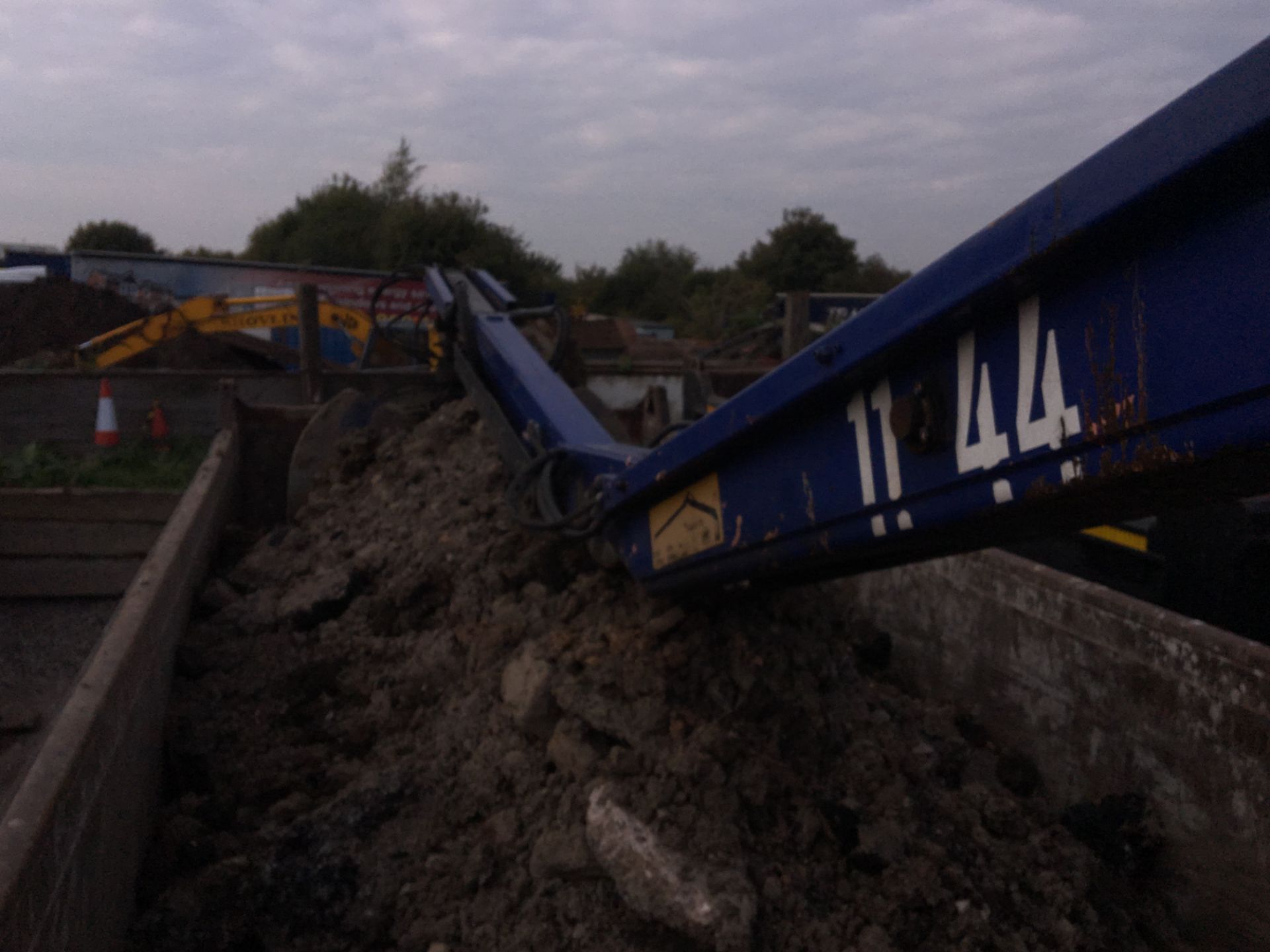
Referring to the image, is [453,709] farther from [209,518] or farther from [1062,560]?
[1062,560]

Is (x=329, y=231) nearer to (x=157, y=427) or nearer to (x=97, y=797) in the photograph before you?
(x=157, y=427)

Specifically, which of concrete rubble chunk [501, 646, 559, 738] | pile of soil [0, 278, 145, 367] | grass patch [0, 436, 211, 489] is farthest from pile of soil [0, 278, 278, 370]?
concrete rubble chunk [501, 646, 559, 738]

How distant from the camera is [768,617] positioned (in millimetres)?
2795

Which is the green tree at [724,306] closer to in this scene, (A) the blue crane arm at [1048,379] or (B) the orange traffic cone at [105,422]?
(B) the orange traffic cone at [105,422]

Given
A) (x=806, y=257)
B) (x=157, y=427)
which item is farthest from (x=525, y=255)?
(x=157, y=427)

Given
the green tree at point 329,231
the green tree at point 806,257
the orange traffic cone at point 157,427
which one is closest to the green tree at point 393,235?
the green tree at point 329,231

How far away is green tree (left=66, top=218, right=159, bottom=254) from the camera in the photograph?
1300 inches

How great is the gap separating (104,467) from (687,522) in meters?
5.28

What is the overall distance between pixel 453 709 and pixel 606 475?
2.44 ft

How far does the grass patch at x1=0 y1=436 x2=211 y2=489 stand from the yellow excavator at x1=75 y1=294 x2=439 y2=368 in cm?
256

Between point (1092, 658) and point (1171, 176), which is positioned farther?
point (1092, 658)

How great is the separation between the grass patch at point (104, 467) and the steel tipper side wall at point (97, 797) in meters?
3.38

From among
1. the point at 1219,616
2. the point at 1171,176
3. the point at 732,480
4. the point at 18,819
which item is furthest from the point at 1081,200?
the point at 1219,616

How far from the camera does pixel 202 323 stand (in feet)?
32.6
